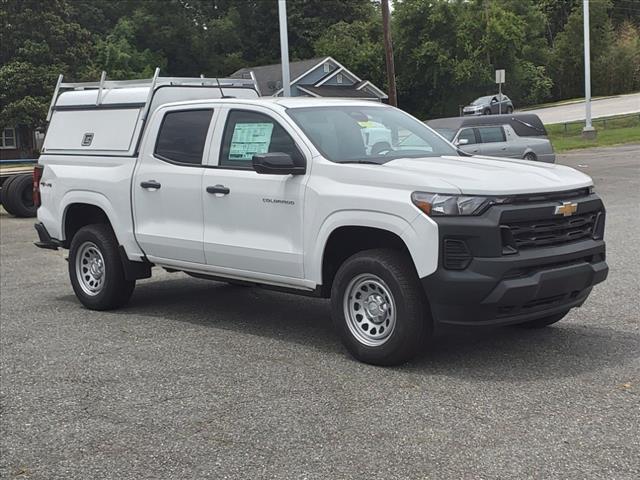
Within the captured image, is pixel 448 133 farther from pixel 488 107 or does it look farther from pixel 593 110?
pixel 593 110

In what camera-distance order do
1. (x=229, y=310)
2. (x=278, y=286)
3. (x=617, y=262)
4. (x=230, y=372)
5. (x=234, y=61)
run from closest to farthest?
1. (x=230, y=372)
2. (x=278, y=286)
3. (x=229, y=310)
4. (x=617, y=262)
5. (x=234, y=61)

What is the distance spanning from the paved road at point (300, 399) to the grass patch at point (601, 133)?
30.4 meters

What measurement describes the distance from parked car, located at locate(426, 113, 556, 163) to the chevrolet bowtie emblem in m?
15.0

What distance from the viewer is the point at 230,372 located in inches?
228

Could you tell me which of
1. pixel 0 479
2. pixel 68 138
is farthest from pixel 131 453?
pixel 68 138

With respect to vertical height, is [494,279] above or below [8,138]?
below

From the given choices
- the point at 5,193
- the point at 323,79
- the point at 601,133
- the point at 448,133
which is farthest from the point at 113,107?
the point at 323,79

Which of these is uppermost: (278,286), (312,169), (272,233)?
(312,169)

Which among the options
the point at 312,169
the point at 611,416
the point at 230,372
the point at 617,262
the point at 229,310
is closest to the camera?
the point at 611,416

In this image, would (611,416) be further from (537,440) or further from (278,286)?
(278,286)

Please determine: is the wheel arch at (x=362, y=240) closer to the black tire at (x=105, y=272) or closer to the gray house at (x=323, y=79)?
the black tire at (x=105, y=272)

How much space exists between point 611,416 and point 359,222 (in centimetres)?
213

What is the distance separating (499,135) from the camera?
22.1 meters

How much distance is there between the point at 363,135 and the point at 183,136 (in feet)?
5.75
